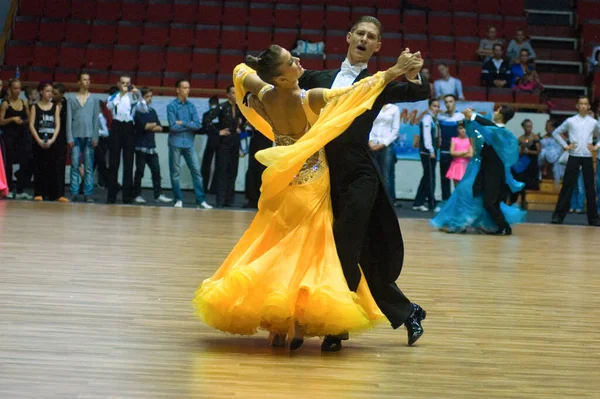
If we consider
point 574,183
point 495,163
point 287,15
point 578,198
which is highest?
point 287,15

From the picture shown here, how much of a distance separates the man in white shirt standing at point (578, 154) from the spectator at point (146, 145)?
506cm

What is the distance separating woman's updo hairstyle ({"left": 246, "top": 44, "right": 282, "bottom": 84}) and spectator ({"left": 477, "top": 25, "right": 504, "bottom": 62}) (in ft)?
39.6

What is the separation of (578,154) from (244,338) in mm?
8815

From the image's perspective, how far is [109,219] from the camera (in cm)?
970

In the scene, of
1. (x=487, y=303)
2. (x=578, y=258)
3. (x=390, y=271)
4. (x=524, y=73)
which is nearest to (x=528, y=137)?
(x=524, y=73)

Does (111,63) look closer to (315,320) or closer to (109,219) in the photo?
(109,219)

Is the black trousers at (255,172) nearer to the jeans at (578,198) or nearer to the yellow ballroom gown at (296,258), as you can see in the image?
the jeans at (578,198)

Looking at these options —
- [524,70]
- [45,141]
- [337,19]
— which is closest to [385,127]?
[45,141]

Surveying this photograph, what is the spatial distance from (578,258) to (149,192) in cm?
760

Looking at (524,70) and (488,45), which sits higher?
(488,45)

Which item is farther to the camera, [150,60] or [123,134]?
[150,60]

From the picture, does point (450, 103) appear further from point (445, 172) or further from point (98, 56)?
point (98, 56)

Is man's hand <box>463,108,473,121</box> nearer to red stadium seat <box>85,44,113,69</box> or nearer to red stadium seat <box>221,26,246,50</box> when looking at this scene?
red stadium seat <box>221,26,246,50</box>

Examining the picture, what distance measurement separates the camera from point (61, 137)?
39.4 ft
